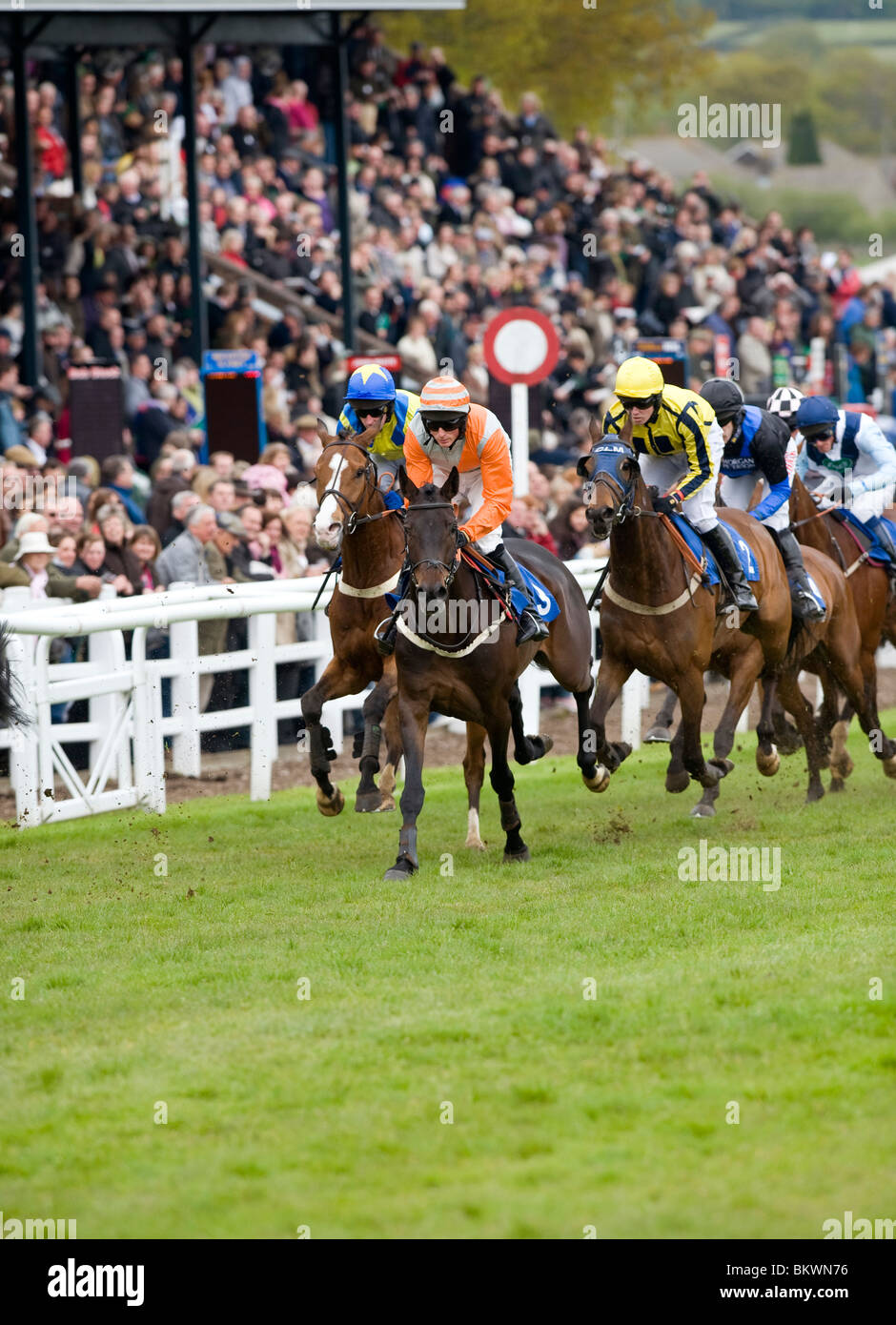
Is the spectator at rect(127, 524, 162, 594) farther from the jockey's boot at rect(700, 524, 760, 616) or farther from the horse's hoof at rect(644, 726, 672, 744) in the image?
the jockey's boot at rect(700, 524, 760, 616)

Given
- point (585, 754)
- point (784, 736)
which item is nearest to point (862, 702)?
point (784, 736)

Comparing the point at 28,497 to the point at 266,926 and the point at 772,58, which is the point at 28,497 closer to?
the point at 266,926

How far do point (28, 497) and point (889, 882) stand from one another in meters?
5.93

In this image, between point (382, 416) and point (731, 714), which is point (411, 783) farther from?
point (731, 714)

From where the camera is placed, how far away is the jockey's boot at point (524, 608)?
26.3 feet

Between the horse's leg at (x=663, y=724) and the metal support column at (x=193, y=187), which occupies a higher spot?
the metal support column at (x=193, y=187)

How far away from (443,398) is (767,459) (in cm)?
267

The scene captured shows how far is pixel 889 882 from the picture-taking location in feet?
24.6

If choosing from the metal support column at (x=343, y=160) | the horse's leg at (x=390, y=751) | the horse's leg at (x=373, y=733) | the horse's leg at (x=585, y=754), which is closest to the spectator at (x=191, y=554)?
the horse's leg at (x=390, y=751)

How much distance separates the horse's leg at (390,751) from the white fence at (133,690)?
104 centimetres

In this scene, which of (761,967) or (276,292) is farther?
(276,292)

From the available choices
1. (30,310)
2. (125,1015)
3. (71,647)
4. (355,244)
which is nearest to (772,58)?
(355,244)

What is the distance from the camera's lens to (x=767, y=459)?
9.66m

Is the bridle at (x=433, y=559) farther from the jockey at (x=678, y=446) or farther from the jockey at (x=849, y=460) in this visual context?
the jockey at (x=849, y=460)
